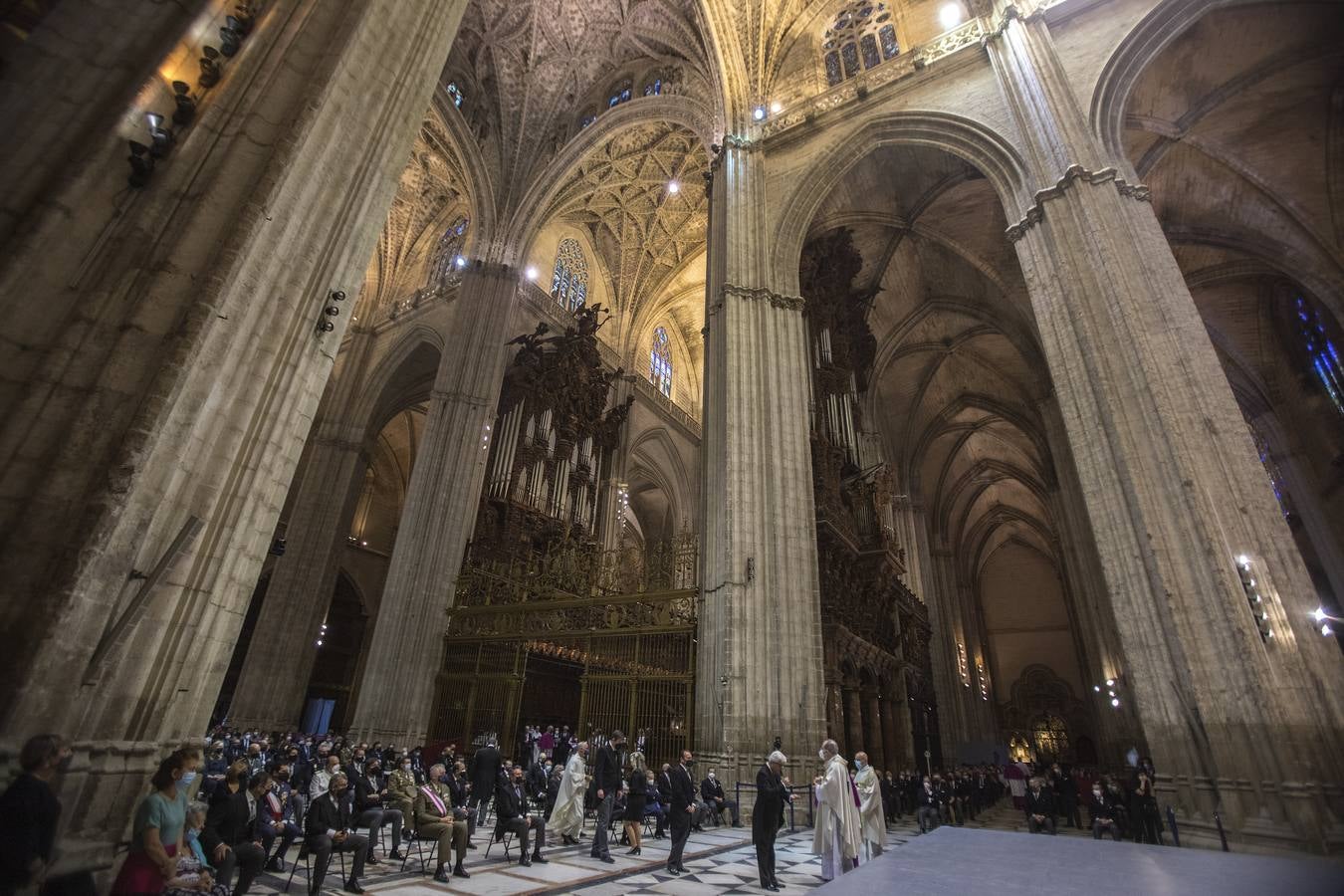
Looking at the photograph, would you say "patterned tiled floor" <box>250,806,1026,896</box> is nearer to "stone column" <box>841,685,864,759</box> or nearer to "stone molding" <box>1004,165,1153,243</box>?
"stone column" <box>841,685,864,759</box>

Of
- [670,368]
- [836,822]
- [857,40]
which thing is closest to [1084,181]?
[857,40]

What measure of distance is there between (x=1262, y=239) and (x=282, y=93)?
17756mm

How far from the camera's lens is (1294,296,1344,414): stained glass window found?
12.9 m

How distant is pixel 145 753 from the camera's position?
116 inches

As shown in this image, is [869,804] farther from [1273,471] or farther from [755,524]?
[1273,471]

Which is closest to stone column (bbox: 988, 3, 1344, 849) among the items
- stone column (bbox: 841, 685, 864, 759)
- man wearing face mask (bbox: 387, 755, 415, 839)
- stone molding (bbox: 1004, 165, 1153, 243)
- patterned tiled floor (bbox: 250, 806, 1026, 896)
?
stone molding (bbox: 1004, 165, 1153, 243)

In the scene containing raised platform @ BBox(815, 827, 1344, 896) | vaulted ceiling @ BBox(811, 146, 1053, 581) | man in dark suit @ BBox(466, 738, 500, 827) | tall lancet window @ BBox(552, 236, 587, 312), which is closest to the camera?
raised platform @ BBox(815, 827, 1344, 896)

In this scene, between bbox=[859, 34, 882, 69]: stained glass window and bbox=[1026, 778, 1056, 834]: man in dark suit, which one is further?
bbox=[859, 34, 882, 69]: stained glass window

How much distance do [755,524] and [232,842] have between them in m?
6.85

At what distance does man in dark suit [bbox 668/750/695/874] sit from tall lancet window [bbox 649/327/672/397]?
731 inches

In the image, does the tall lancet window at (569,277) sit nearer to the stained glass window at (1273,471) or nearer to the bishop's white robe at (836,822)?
the bishop's white robe at (836,822)

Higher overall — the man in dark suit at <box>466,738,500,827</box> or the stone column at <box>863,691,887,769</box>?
the stone column at <box>863,691,887,769</box>

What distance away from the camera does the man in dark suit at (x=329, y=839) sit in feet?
11.8

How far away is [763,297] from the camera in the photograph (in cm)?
1113
